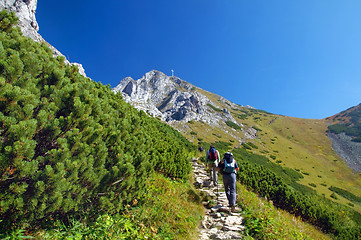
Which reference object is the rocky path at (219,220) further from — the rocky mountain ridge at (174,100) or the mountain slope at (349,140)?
the rocky mountain ridge at (174,100)

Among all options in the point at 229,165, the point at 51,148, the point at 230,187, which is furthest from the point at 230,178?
the point at 51,148

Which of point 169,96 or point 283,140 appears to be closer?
point 283,140

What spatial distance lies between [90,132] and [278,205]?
13.8m

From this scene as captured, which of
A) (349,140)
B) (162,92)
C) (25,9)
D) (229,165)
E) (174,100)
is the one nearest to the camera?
(229,165)

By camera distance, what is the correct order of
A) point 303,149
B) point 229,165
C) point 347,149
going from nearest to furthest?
point 229,165 < point 347,149 < point 303,149

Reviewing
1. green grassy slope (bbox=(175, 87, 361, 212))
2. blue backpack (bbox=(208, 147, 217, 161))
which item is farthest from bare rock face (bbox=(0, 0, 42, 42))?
blue backpack (bbox=(208, 147, 217, 161))

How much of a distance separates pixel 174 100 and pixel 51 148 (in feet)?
346

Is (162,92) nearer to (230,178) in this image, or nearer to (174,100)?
(174,100)

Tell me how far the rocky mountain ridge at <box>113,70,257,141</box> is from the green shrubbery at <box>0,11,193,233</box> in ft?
209

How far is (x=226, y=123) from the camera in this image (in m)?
78.0

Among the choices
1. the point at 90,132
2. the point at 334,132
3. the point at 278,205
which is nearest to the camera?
the point at 90,132

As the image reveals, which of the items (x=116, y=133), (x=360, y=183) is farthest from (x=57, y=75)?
(x=360, y=183)

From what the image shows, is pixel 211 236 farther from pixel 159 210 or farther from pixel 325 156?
pixel 325 156

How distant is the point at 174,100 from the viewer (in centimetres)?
10844
